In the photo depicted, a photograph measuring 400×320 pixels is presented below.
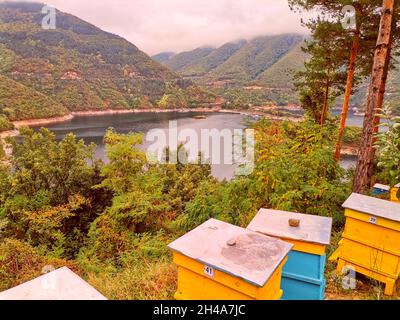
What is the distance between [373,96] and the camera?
686 cm

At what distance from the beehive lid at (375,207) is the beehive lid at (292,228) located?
0.56m

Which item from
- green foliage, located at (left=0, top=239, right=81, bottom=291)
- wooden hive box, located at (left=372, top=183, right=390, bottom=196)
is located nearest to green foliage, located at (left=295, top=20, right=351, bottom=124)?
wooden hive box, located at (left=372, top=183, right=390, bottom=196)

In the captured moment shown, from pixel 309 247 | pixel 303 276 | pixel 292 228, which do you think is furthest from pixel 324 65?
pixel 303 276

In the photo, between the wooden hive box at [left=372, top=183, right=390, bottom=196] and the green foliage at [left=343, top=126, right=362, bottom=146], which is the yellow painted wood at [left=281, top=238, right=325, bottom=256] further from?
the wooden hive box at [left=372, top=183, right=390, bottom=196]

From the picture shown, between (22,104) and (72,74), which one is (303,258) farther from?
(72,74)

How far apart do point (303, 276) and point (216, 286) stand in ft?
4.27

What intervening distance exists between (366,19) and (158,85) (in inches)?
4963

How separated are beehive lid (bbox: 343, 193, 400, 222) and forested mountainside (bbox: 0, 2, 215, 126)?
6540cm

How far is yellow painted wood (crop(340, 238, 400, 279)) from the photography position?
4062mm

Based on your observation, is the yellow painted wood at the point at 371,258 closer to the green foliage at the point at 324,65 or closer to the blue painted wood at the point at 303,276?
the blue painted wood at the point at 303,276

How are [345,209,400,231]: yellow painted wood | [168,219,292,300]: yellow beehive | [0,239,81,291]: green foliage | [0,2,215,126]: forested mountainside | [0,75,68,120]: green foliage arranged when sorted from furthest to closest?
[0,2,215,126]: forested mountainside < [0,75,68,120]: green foliage < [0,239,81,291]: green foliage < [345,209,400,231]: yellow painted wood < [168,219,292,300]: yellow beehive

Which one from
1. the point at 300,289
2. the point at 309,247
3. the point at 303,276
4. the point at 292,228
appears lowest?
the point at 300,289

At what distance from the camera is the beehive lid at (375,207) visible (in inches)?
157

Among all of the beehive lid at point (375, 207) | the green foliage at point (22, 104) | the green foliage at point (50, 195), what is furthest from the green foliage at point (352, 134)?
the green foliage at point (22, 104)
